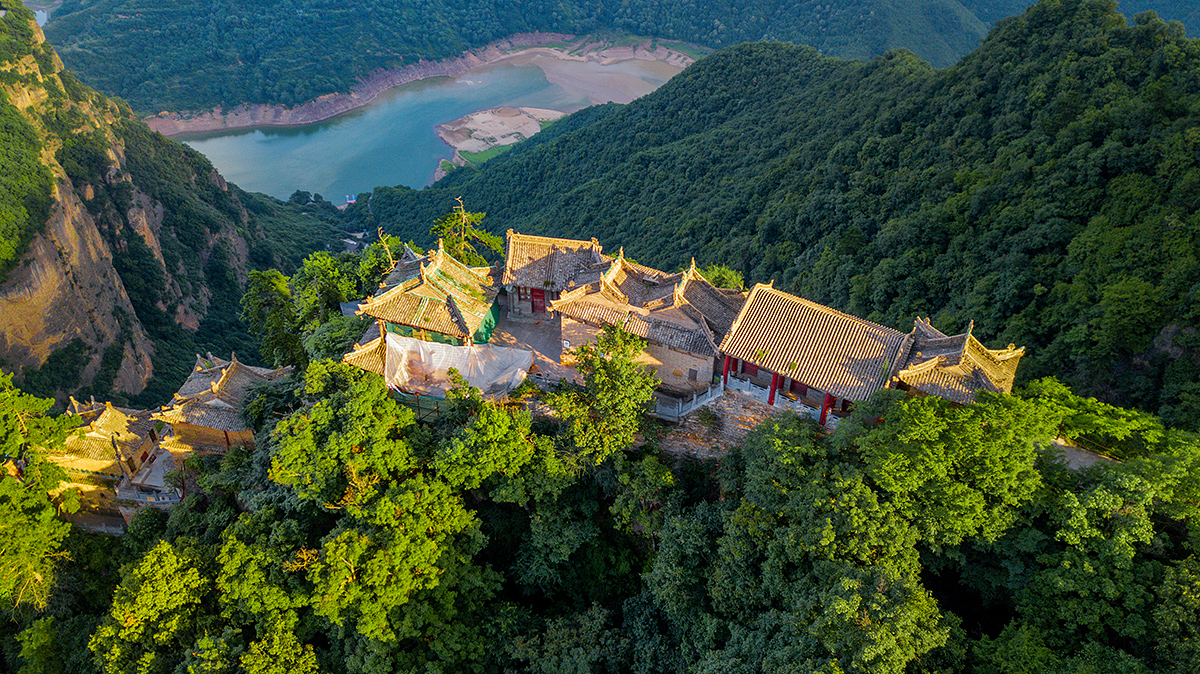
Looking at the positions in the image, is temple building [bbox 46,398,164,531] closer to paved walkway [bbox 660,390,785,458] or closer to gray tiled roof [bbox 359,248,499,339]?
gray tiled roof [bbox 359,248,499,339]

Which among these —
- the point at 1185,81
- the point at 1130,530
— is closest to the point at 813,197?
the point at 1185,81

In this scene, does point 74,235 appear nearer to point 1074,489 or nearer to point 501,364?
point 501,364

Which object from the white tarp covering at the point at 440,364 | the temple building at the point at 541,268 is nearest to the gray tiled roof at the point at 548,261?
the temple building at the point at 541,268

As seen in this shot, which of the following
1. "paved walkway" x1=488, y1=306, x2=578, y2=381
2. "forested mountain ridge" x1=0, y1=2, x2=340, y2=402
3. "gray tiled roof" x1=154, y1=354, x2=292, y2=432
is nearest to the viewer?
"paved walkway" x1=488, y1=306, x2=578, y2=381

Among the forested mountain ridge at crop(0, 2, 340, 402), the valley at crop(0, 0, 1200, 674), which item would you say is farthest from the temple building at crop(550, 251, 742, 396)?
the forested mountain ridge at crop(0, 2, 340, 402)

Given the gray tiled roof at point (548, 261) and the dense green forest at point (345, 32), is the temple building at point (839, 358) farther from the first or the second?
the dense green forest at point (345, 32)

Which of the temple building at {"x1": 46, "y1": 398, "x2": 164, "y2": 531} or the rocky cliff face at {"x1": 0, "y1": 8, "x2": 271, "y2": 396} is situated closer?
the temple building at {"x1": 46, "y1": 398, "x2": 164, "y2": 531}
